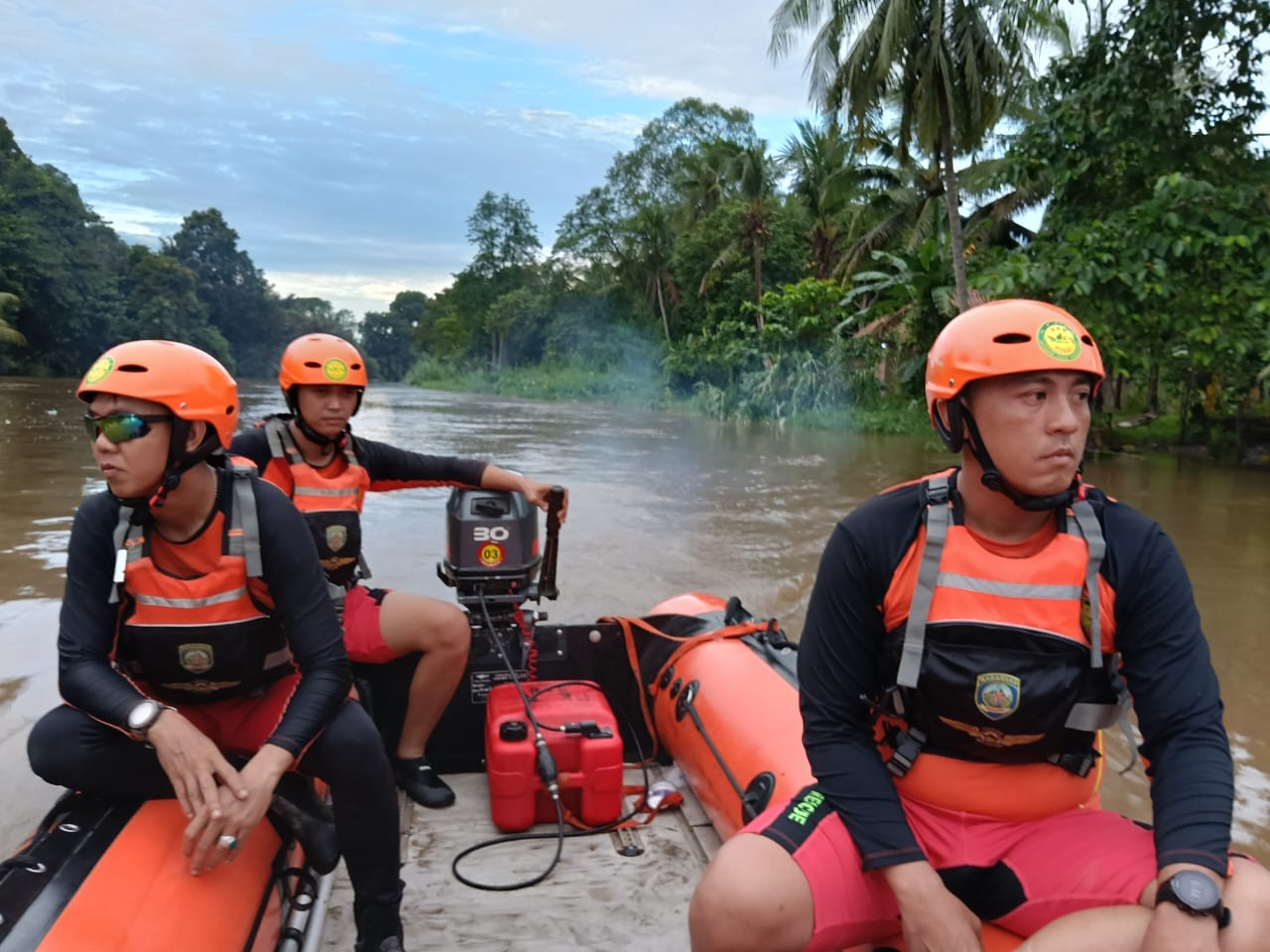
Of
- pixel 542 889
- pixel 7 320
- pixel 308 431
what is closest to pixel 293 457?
pixel 308 431

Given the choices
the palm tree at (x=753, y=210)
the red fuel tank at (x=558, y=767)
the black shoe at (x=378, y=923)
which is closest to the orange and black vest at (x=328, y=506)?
the red fuel tank at (x=558, y=767)

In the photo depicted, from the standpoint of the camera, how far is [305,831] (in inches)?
78.0

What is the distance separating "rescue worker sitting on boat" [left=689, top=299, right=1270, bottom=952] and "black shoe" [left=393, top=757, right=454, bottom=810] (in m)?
1.46

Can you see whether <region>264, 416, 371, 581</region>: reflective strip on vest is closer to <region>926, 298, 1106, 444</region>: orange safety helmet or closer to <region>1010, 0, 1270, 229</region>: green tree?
<region>926, 298, 1106, 444</region>: orange safety helmet

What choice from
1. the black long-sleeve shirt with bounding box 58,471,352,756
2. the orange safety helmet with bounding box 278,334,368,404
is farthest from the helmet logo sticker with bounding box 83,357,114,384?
the orange safety helmet with bounding box 278,334,368,404

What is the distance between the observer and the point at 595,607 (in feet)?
20.8

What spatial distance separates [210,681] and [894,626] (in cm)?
141

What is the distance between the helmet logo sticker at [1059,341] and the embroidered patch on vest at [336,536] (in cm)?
215

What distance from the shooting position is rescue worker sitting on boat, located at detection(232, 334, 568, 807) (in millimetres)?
2930

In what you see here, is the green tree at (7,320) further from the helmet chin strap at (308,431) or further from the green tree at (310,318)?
the helmet chin strap at (308,431)

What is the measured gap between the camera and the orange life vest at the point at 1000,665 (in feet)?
4.99

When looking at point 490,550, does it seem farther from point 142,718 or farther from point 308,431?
point 142,718

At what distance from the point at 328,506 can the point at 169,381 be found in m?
1.10

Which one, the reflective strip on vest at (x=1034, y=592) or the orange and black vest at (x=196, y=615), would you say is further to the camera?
the orange and black vest at (x=196, y=615)
